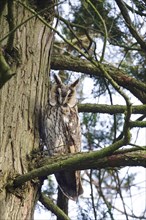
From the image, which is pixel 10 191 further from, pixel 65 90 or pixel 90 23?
pixel 90 23

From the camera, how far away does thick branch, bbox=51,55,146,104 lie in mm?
2914

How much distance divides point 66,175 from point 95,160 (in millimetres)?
1031

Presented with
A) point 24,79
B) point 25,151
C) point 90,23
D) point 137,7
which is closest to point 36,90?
point 24,79

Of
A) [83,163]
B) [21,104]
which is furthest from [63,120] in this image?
[83,163]

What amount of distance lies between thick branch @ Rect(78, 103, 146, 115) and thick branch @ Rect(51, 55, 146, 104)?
0.63 ft

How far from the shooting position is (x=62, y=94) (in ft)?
10.8

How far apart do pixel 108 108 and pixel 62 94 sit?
0.60 m

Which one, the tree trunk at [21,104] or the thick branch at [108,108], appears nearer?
the tree trunk at [21,104]

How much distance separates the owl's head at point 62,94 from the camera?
10.7 ft

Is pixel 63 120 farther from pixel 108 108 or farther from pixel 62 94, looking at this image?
pixel 108 108

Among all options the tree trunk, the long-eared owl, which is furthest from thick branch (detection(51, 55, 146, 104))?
the long-eared owl

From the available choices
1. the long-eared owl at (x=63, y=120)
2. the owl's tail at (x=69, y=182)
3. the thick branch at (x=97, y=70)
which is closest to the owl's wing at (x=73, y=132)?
the long-eared owl at (x=63, y=120)

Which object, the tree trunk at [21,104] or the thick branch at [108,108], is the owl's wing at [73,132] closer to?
the thick branch at [108,108]

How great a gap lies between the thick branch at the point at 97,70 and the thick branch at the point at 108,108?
0.19m
